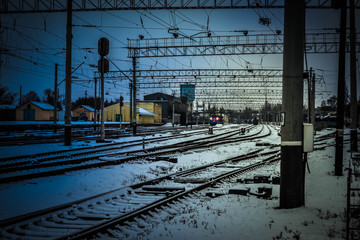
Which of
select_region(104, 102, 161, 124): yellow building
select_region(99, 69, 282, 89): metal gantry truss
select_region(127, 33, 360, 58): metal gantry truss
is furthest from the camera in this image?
select_region(104, 102, 161, 124): yellow building

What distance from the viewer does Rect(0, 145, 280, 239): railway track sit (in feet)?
15.7

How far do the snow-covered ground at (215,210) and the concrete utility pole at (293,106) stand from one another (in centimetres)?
41

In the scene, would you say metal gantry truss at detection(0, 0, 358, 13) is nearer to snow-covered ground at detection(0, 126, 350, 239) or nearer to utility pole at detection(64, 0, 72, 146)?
Answer: utility pole at detection(64, 0, 72, 146)

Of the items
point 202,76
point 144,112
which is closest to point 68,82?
point 202,76

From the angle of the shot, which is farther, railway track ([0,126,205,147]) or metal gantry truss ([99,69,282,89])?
metal gantry truss ([99,69,282,89])

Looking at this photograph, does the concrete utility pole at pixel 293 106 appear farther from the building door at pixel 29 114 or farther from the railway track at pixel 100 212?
the building door at pixel 29 114

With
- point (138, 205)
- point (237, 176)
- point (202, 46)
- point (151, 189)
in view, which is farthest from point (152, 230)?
point (202, 46)

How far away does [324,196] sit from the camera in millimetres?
7227

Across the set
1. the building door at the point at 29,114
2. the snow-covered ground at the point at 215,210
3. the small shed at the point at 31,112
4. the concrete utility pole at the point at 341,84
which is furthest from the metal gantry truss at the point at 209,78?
the building door at the point at 29,114

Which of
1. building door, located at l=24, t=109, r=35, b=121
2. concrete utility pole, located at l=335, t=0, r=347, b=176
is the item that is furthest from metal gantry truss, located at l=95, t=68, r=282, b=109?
building door, located at l=24, t=109, r=35, b=121

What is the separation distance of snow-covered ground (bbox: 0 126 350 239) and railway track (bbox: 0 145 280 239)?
36cm

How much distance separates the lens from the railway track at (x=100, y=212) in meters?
4.80

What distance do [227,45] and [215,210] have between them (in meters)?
24.0

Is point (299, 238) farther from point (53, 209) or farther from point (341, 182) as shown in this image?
point (341, 182)
